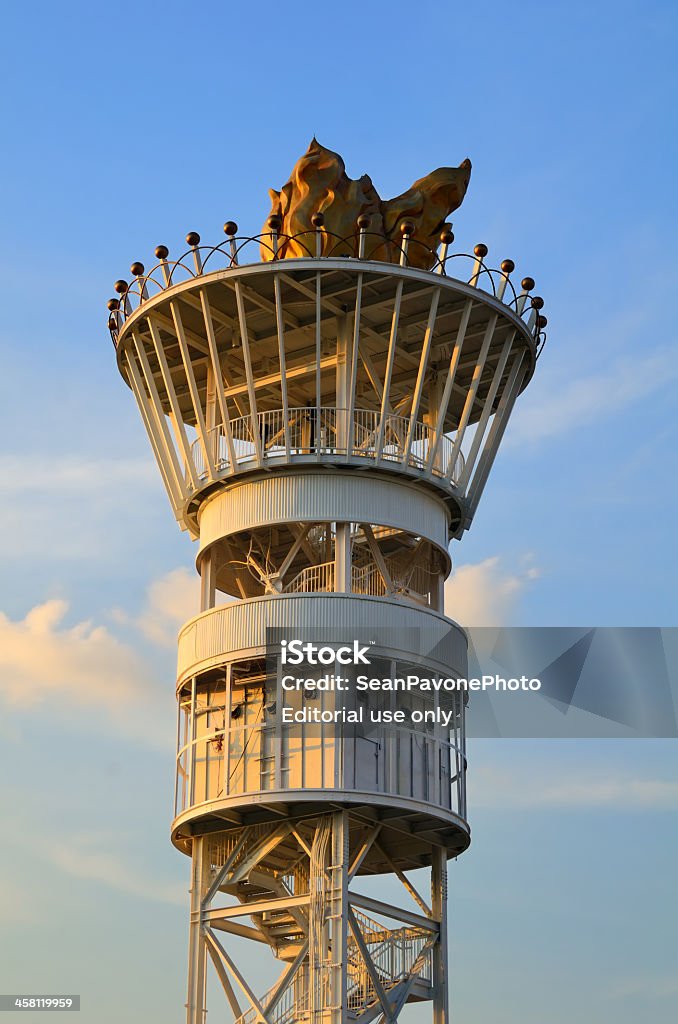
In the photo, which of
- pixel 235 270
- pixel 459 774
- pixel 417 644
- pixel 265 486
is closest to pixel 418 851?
pixel 459 774

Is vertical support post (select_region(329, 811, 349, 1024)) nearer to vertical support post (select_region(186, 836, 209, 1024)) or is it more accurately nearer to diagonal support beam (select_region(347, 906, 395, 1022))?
diagonal support beam (select_region(347, 906, 395, 1022))

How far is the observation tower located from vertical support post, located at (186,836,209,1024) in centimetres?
6

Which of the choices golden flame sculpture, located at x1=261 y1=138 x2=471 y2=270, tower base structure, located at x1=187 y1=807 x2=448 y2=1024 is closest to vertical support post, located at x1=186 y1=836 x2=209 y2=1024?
tower base structure, located at x1=187 y1=807 x2=448 y2=1024

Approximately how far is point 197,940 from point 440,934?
6756 mm

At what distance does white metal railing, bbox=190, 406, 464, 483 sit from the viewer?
54281 millimetres

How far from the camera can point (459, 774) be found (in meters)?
54.0

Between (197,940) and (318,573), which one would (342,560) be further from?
(197,940)

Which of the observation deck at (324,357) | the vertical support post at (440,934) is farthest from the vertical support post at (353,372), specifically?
the vertical support post at (440,934)

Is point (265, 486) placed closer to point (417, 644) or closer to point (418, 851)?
point (417, 644)

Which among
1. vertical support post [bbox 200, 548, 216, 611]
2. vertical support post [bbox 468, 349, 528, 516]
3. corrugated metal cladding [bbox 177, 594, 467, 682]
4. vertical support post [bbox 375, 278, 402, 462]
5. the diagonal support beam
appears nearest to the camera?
the diagonal support beam

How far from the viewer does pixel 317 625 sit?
52.4m

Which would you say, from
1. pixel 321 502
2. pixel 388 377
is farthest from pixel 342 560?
pixel 388 377

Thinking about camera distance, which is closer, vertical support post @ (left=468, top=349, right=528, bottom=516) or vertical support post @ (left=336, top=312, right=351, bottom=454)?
vertical support post @ (left=336, top=312, right=351, bottom=454)

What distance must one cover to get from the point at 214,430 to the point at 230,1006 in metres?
16.4
